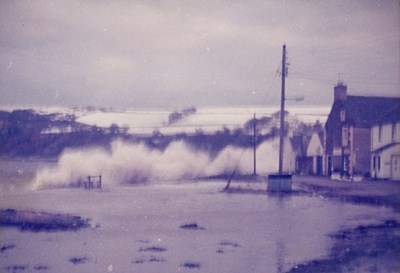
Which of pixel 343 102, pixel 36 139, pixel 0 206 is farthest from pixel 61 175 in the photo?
pixel 343 102

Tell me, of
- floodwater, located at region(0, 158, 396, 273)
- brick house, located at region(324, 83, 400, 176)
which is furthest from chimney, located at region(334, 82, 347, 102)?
floodwater, located at region(0, 158, 396, 273)

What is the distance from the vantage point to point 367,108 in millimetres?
47312

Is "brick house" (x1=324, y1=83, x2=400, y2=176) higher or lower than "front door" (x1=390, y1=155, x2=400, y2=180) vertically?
higher

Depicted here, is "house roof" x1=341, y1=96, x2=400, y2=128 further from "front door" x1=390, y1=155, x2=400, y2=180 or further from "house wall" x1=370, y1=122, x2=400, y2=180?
"front door" x1=390, y1=155, x2=400, y2=180

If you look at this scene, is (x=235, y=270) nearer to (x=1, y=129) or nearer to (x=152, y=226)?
(x=152, y=226)

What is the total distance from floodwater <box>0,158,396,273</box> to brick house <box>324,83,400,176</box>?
22270 millimetres

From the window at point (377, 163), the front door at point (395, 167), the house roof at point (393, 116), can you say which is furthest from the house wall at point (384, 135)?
the front door at point (395, 167)

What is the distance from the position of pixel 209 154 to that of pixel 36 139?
101 ft

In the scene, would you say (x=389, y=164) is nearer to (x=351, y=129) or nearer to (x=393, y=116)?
(x=393, y=116)

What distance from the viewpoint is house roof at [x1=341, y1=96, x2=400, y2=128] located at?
150ft

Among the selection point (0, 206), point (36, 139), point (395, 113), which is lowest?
point (0, 206)

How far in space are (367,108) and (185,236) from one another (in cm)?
3755

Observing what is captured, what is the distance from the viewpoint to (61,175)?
41625 mm

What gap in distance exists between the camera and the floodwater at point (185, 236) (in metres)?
11.1
